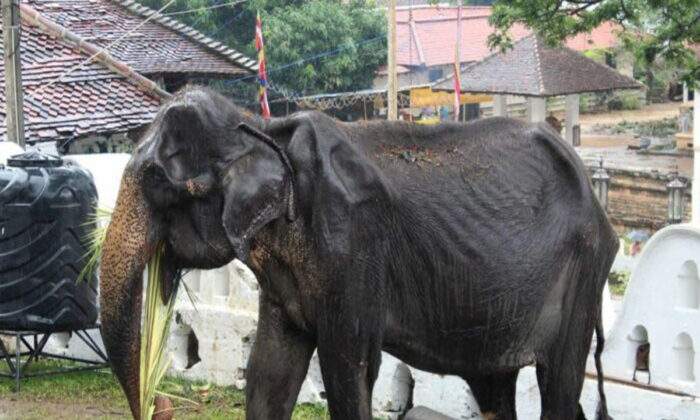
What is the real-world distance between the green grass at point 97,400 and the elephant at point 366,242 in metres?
2.12

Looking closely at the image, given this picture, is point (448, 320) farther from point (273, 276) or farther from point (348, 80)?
point (348, 80)

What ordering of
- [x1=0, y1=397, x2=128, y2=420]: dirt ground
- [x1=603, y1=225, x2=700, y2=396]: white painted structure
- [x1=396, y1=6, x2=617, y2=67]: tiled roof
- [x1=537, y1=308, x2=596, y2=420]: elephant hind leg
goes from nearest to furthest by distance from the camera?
[x1=537, y1=308, x2=596, y2=420]: elephant hind leg < [x1=603, y1=225, x2=700, y2=396]: white painted structure < [x1=0, y1=397, x2=128, y2=420]: dirt ground < [x1=396, y1=6, x2=617, y2=67]: tiled roof

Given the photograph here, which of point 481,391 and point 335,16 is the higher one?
point 335,16

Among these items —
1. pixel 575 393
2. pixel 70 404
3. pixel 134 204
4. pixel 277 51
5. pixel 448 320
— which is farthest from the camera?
pixel 277 51

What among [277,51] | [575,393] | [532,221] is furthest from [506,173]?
[277,51]

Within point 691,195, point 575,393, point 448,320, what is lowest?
point 691,195

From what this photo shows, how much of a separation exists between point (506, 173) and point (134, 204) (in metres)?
1.66

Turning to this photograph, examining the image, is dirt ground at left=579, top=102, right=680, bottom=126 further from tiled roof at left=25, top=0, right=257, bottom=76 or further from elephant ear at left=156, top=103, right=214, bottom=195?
elephant ear at left=156, top=103, right=214, bottom=195

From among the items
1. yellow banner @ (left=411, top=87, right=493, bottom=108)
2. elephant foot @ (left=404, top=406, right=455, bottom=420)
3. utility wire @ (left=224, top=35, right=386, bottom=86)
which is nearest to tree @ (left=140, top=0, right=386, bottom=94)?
utility wire @ (left=224, top=35, right=386, bottom=86)

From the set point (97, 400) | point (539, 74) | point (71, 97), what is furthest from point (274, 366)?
point (539, 74)

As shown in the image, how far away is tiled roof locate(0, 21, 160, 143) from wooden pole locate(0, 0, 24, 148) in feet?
12.4

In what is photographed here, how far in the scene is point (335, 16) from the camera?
3209 centimetres

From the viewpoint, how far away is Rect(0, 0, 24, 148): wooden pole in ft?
41.1

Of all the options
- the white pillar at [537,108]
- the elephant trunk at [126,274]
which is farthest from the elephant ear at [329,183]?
the white pillar at [537,108]
